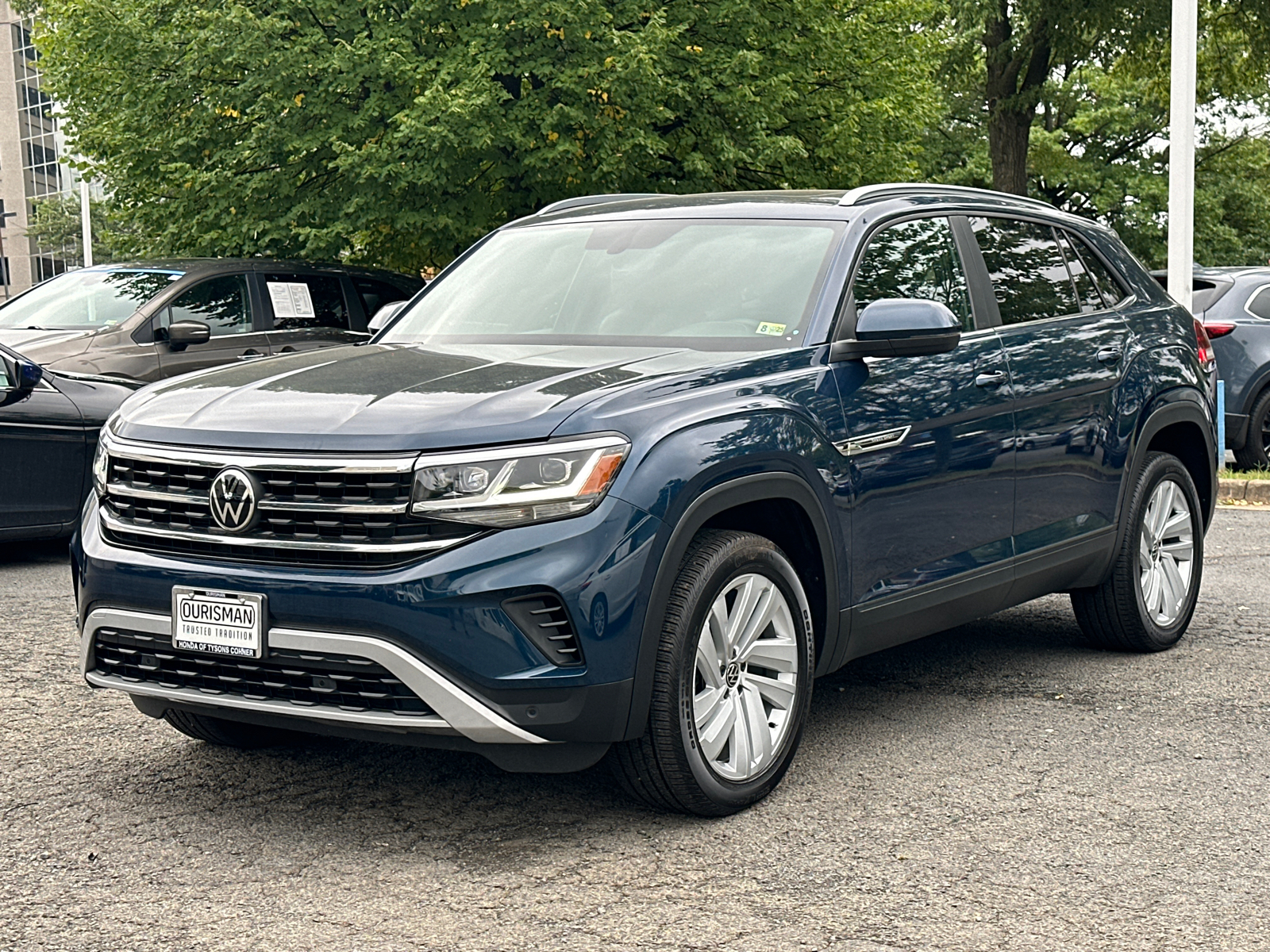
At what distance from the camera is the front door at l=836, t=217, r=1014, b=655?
502 cm

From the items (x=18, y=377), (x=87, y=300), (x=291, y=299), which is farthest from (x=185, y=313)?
(x=18, y=377)

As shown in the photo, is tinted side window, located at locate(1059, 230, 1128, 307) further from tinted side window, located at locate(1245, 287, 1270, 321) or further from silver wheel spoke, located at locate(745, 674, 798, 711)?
tinted side window, located at locate(1245, 287, 1270, 321)

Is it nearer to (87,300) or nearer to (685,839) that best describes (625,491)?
(685,839)

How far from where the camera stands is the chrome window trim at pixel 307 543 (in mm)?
4020

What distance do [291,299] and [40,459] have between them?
4111 mm

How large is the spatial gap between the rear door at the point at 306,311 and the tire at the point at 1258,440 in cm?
727

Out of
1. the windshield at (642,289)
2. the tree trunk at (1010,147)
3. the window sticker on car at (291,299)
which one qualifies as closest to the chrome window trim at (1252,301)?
the window sticker on car at (291,299)

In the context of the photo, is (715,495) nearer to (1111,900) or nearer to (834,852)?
(834,852)

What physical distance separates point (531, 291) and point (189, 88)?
11444 mm

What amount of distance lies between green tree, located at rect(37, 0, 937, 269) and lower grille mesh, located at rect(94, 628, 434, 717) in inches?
420

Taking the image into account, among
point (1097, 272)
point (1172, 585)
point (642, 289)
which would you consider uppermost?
point (642, 289)

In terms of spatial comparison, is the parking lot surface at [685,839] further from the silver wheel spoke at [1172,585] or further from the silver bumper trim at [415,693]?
the silver wheel spoke at [1172,585]

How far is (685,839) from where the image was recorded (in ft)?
14.3

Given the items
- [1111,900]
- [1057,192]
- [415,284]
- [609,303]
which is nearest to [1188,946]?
[1111,900]
